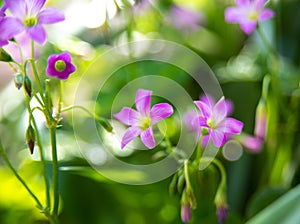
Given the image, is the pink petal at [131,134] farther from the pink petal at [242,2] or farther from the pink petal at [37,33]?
the pink petal at [242,2]

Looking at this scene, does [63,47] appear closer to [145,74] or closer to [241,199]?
[145,74]

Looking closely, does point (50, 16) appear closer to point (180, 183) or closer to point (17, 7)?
point (17, 7)

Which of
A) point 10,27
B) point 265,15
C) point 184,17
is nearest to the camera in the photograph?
point 10,27

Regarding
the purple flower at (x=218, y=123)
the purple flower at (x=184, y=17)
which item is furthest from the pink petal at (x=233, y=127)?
the purple flower at (x=184, y=17)

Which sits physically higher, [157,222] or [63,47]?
[63,47]

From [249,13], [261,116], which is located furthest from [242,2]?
[261,116]

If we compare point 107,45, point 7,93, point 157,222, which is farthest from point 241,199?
point 7,93

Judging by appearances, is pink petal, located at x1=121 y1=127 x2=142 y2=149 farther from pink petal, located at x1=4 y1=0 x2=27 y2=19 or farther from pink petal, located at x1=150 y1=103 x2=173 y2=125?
pink petal, located at x1=4 y1=0 x2=27 y2=19
